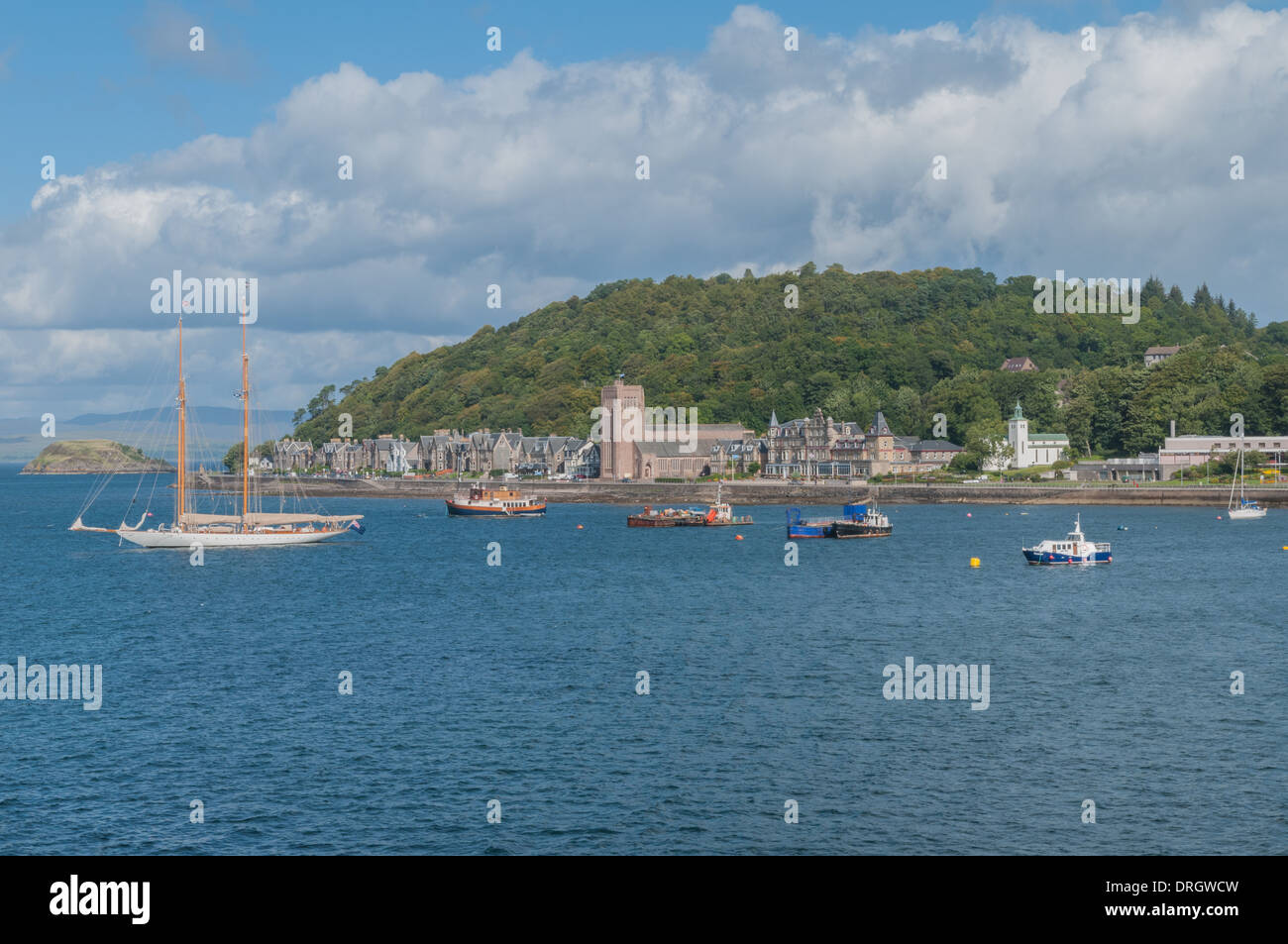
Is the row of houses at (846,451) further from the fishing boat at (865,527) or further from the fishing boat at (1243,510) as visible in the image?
the fishing boat at (865,527)

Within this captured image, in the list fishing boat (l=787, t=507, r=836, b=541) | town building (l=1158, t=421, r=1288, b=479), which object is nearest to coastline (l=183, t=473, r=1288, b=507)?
town building (l=1158, t=421, r=1288, b=479)

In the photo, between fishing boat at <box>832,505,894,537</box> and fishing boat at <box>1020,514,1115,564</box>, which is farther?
fishing boat at <box>832,505,894,537</box>

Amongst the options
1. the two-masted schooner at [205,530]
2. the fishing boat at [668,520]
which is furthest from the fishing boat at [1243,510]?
the two-masted schooner at [205,530]

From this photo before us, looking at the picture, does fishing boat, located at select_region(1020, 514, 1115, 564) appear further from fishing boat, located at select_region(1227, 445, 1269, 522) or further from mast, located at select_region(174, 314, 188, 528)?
mast, located at select_region(174, 314, 188, 528)
